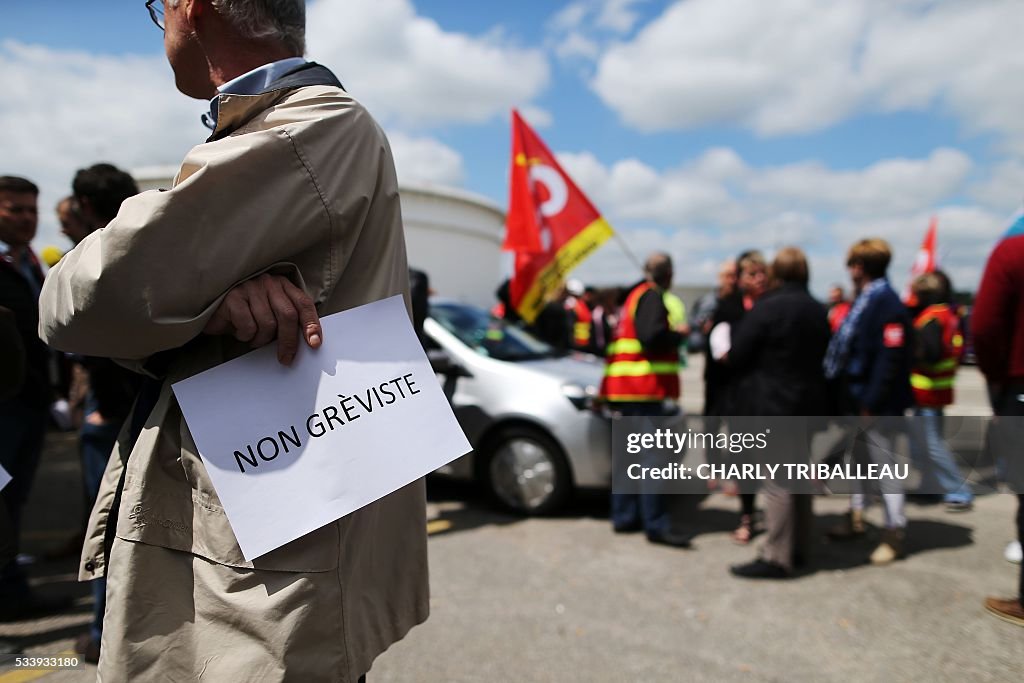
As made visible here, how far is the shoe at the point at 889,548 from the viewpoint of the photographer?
13.9 ft

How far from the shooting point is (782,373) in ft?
13.0

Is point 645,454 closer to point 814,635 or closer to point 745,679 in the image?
point 814,635

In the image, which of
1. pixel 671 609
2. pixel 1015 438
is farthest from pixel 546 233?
pixel 1015 438

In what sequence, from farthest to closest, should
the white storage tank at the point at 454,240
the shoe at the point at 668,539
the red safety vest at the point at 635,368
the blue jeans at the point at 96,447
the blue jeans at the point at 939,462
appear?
the white storage tank at the point at 454,240, the blue jeans at the point at 939,462, the red safety vest at the point at 635,368, the shoe at the point at 668,539, the blue jeans at the point at 96,447

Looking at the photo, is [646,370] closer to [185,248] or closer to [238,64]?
[238,64]

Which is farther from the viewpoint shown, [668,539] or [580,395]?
[580,395]

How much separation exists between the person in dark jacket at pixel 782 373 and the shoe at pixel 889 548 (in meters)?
0.62

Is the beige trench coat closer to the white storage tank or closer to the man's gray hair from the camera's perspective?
the man's gray hair

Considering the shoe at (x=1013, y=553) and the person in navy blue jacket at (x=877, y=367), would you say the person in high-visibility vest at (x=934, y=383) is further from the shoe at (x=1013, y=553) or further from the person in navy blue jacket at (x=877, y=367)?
→ the shoe at (x=1013, y=553)

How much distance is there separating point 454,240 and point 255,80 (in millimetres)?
31103

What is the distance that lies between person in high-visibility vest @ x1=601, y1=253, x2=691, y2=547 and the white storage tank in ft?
79.6

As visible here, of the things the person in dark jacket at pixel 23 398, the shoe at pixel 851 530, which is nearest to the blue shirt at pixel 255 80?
the person in dark jacket at pixel 23 398

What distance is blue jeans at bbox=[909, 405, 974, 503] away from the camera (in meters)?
4.90

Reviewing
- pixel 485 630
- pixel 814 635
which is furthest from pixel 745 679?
pixel 485 630
